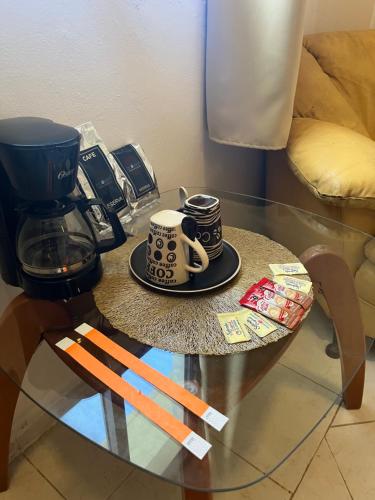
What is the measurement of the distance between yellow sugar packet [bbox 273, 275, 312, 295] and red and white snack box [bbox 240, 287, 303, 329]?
7 centimetres

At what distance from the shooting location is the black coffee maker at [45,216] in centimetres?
63

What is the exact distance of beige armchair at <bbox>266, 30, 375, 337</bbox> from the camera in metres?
1.06

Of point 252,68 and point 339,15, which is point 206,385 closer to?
point 252,68

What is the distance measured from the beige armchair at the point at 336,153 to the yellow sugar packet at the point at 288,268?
0.42ft

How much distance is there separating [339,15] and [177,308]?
1651mm

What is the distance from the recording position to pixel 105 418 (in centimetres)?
60

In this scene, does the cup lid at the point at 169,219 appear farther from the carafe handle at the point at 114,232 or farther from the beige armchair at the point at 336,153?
the beige armchair at the point at 336,153

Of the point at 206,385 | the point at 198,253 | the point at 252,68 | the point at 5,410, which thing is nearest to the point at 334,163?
the point at 252,68

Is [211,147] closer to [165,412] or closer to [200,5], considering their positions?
[200,5]

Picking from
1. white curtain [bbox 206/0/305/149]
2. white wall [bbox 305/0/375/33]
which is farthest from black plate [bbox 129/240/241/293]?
white wall [bbox 305/0/375/33]

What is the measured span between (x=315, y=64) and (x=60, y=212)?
3.81ft

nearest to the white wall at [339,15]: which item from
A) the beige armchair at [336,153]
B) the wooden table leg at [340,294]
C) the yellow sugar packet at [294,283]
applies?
the beige armchair at [336,153]

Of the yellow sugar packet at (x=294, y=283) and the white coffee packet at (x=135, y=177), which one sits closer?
the yellow sugar packet at (x=294, y=283)

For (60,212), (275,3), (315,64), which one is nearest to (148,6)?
(275,3)
